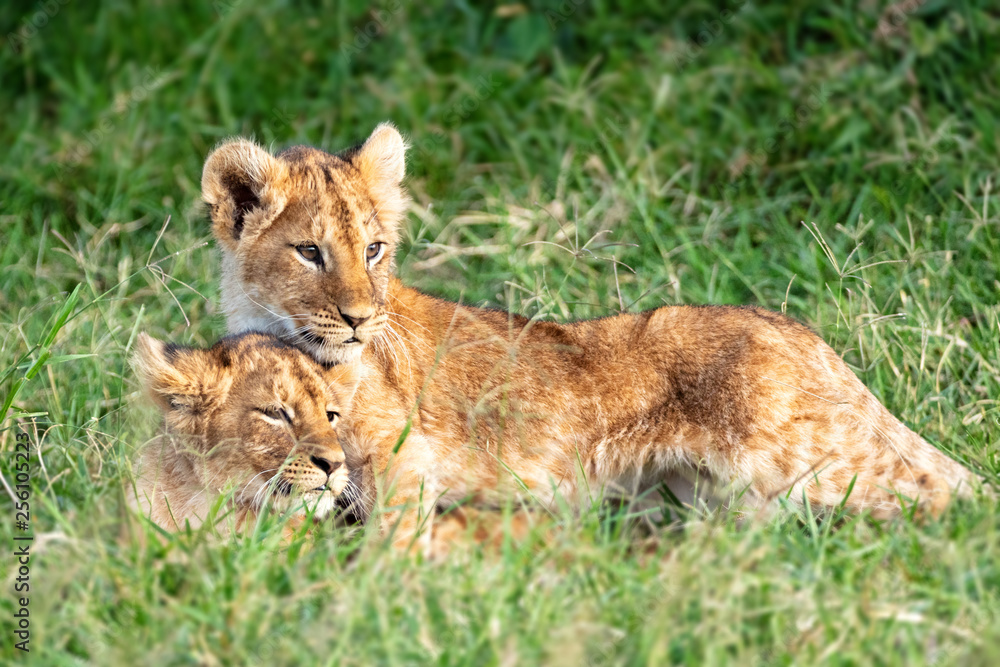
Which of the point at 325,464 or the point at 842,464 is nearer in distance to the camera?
the point at 325,464

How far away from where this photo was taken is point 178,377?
4.65 metres

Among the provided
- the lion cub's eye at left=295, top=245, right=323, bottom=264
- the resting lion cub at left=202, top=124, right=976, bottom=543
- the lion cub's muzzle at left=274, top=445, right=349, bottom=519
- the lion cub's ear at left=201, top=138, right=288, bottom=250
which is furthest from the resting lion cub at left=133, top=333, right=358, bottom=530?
the lion cub's ear at left=201, top=138, right=288, bottom=250

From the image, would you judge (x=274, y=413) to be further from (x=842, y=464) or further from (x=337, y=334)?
(x=842, y=464)

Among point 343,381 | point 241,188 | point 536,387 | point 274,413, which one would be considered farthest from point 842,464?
point 241,188

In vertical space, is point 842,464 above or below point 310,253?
below

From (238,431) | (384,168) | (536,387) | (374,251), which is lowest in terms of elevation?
(536,387)

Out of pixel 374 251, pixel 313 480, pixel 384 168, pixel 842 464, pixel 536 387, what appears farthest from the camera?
pixel 384 168

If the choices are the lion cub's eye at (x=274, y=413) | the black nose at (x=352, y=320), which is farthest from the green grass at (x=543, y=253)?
the black nose at (x=352, y=320)

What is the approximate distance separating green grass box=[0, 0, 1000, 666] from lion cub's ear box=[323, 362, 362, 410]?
684 millimetres

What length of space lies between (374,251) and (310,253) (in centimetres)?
34

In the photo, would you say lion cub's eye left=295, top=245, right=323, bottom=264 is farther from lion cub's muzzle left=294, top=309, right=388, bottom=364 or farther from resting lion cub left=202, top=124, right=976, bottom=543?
lion cub's muzzle left=294, top=309, right=388, bottom=364

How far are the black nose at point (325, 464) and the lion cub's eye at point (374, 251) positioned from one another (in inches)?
40.6

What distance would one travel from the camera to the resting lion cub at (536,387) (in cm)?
478

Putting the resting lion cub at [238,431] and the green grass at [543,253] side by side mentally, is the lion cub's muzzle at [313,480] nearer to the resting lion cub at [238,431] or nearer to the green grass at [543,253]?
the resting lion cub at [238,431]
